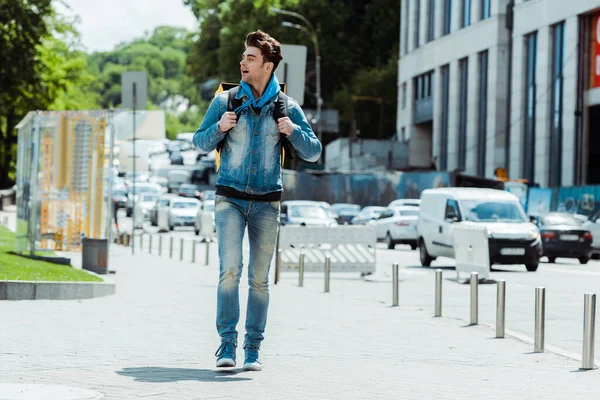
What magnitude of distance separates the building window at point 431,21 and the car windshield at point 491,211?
47089 millimetres

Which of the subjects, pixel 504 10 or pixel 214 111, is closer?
pixel 214 111

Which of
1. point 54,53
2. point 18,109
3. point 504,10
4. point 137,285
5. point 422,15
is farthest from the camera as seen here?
point 422,15

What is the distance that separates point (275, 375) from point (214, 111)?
5.56 feet

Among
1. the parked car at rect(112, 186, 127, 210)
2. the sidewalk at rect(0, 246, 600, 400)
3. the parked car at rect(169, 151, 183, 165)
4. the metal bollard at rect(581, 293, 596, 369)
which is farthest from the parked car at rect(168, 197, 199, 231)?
the parked car at rect(169, 151, 183, 165)

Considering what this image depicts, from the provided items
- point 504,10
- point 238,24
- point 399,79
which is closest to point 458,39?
point 504,10

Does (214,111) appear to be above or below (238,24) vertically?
below

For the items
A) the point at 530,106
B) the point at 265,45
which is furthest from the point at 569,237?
the point at 530,106

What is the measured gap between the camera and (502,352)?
10.6 meters

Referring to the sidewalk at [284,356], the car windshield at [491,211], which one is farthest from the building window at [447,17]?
the sidewalk at [284,356]

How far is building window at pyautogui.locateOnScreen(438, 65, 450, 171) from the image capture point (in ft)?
234

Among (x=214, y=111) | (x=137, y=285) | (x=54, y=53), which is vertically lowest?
(x=137, y=285)

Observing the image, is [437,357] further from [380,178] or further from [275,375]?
[380,178]

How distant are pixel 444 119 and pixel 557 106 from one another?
16960 millimetres

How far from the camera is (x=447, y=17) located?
71000 millimetres
